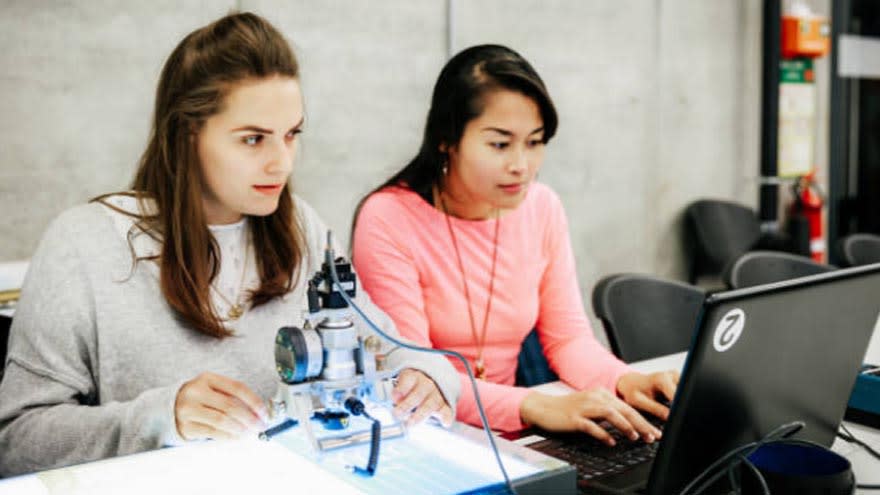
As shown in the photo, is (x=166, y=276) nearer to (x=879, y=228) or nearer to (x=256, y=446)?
(x=256, y=446)

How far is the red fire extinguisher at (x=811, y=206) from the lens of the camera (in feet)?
16.7

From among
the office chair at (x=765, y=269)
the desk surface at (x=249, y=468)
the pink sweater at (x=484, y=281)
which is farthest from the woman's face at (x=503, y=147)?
the office chair at (x=765, y=269)

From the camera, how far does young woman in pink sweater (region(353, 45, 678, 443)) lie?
194cm

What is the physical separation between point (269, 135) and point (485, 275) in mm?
787

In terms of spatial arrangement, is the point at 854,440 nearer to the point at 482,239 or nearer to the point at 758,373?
the point at 758,373

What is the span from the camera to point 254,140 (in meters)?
1.48

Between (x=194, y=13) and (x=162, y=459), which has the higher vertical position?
(x=194, y=13)

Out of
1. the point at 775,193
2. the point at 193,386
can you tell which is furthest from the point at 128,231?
A: the point at 775,193

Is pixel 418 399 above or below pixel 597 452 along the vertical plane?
above

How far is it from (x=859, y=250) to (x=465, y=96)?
2269 mm

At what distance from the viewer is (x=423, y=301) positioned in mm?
2016

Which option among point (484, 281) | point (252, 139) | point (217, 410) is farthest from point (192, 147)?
point (484, 281)

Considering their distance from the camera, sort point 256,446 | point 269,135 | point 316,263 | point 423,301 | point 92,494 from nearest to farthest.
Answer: point 92,494
point 256,446
point 269,135
point 316,263
point 423,301

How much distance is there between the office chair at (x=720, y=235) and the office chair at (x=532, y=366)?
2.76 m
